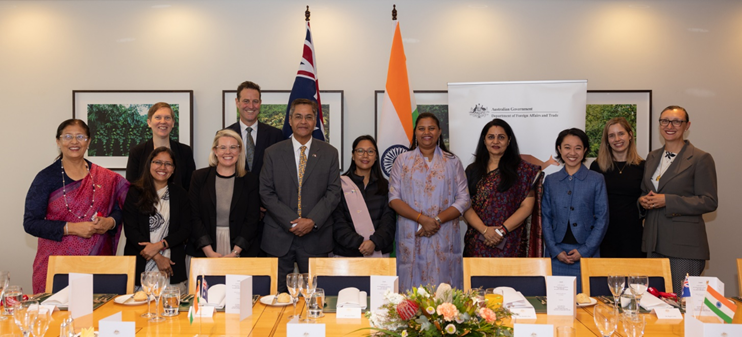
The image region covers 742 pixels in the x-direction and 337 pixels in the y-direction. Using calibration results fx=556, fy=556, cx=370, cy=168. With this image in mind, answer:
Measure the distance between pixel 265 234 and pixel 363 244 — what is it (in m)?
0.69

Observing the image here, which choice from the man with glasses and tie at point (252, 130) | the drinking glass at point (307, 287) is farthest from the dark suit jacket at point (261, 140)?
the drinking glass at point (307, 287)

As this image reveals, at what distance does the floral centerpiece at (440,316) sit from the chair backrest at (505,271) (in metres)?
1.15

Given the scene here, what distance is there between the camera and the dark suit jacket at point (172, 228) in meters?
3.56

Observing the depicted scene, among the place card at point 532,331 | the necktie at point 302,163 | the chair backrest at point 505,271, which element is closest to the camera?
the place card at point 532,331

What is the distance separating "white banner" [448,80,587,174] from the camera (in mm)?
4582

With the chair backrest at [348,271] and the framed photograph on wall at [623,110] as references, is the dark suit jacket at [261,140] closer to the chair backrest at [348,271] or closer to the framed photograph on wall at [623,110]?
the chair backrest at [348,271]

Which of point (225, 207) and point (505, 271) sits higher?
point (225, 207)

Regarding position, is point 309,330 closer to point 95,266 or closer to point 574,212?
point 95,266

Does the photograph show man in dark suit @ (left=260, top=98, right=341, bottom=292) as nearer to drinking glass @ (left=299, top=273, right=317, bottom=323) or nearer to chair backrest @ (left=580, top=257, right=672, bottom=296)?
drinking glass @ (left=299, top=273, right=317, bottom=323)

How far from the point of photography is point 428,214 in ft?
13.1

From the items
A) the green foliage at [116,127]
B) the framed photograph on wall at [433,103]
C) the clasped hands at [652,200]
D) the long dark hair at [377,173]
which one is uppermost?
the framed photograph on wall at [433,103]

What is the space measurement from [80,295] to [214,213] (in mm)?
1489

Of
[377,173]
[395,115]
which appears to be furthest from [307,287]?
[395,115]

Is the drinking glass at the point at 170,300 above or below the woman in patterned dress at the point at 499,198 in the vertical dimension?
below
